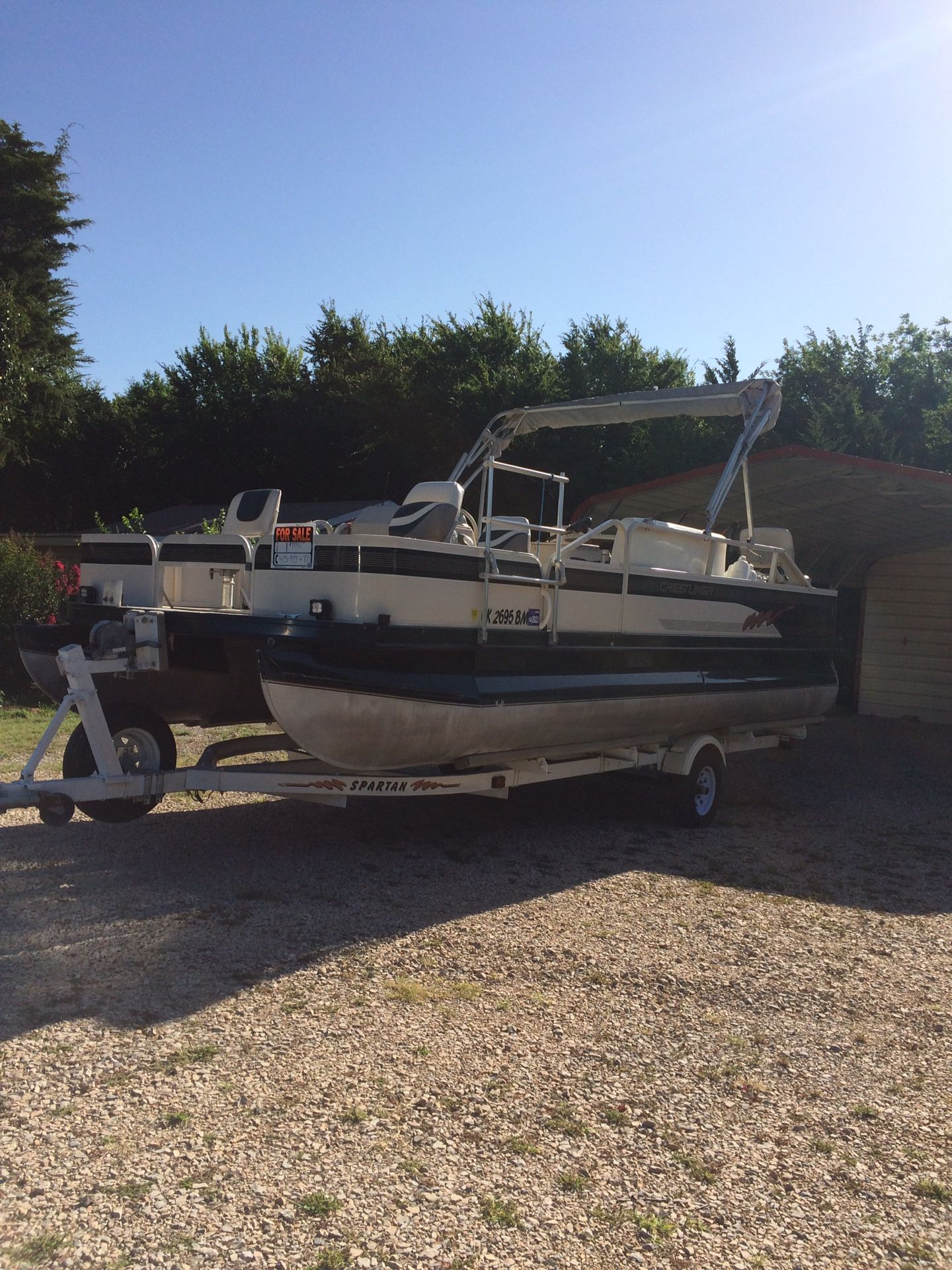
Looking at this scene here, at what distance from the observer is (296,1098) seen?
11.8 ft

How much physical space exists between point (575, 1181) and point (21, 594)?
12.7m

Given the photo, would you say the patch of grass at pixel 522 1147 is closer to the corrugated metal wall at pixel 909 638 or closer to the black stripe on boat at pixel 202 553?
the black stripe on boat at pixel 202 553

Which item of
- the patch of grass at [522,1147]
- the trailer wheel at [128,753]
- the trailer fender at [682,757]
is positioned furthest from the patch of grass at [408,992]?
the trailer fender at [682,757]

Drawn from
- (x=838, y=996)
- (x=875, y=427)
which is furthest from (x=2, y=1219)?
(x=875, y=427)

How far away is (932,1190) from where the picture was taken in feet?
10.7

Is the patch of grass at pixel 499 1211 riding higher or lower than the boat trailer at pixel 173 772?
lower

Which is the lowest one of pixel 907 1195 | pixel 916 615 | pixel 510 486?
pixel 907 1195

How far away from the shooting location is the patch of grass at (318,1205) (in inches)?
116

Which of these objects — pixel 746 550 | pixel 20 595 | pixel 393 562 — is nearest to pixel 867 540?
pixel 746 550

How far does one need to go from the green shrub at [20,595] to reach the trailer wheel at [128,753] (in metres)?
7.98

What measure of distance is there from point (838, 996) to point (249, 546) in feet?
13.4

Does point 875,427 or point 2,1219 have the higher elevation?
point 875,427

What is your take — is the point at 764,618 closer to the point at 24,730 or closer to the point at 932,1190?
the point at 932,1190

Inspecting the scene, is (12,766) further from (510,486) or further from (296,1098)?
(510,486)
